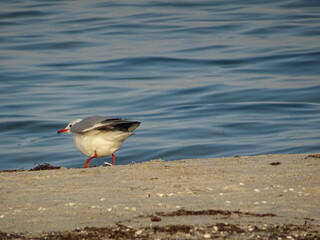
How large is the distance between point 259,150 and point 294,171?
7.80 metres

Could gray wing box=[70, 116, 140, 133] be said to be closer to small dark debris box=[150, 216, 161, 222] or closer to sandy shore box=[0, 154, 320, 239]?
sandy shore box=[0, 154, 320, 239]

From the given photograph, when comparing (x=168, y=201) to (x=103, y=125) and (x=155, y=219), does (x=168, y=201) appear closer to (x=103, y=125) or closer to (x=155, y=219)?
(x=155, y=219)

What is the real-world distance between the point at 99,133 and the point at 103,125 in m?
0.36

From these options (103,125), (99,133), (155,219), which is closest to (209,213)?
(155,219)

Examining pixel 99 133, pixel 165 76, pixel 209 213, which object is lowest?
pixel 165 76

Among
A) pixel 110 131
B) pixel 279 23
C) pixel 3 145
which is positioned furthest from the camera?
pixel 279 23

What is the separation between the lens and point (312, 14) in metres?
31.7

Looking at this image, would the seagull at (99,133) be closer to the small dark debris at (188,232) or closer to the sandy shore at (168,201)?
the sandy shore at (168,201)

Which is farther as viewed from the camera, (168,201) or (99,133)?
(99,133)

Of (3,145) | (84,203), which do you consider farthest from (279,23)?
(84,203)

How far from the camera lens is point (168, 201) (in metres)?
6.91

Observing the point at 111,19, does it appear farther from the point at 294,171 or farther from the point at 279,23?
the point at 294,171

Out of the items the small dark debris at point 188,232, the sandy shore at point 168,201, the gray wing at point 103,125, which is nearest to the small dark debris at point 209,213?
the sandy shore at point 168,201

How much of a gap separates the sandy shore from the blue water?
23.1 feet
